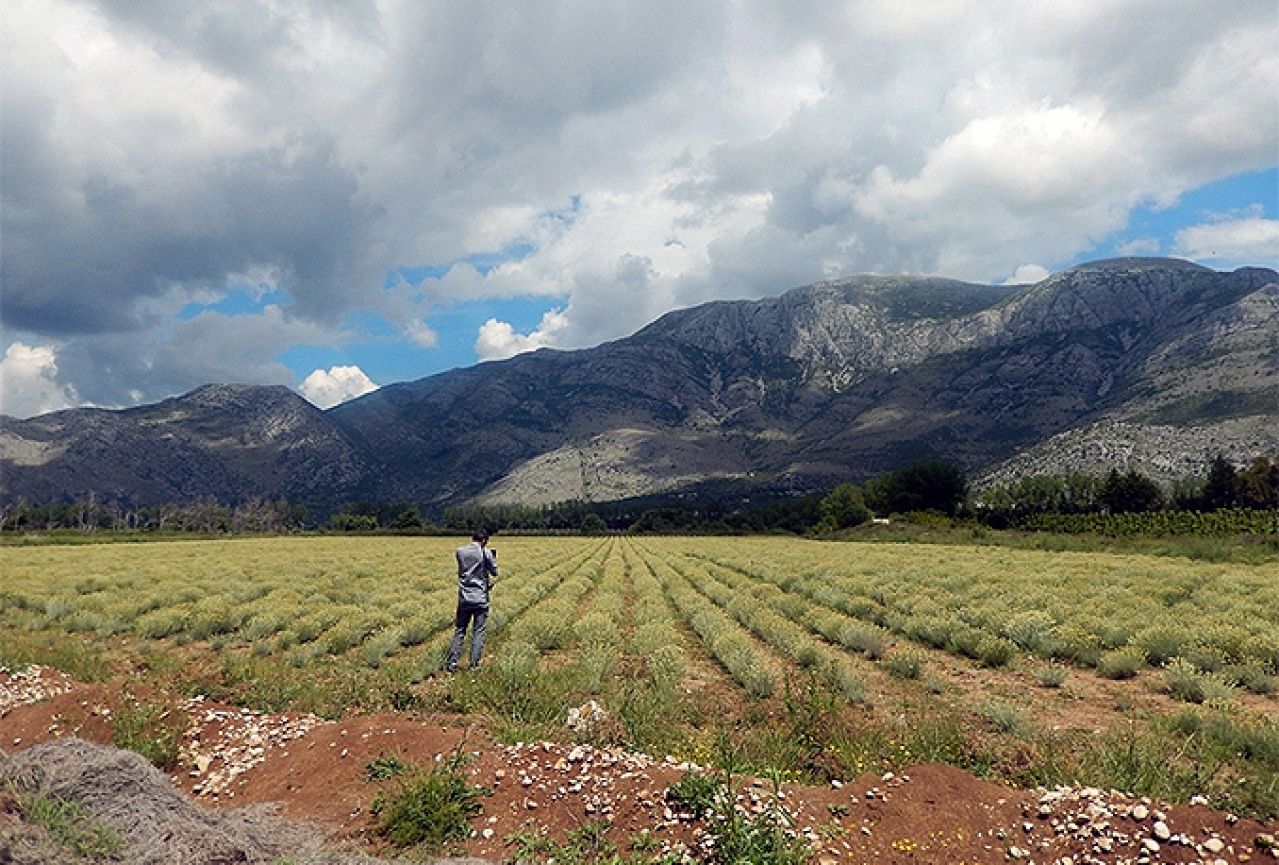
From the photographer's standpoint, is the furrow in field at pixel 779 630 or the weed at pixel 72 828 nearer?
the weed at pixel 72 828

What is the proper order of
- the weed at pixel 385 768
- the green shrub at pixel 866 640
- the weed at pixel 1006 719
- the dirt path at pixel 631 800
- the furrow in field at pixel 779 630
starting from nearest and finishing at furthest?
the dirt path at pixel 631 800 < the weed at pixel 385 768 < the weed at pixel 1006 719 < the furrow in field at pixel 779 630 < the green shrub at pixel 866 640

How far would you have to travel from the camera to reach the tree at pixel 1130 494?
299ft

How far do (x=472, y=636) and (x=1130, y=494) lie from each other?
107 meters

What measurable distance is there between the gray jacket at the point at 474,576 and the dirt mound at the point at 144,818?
660 cm

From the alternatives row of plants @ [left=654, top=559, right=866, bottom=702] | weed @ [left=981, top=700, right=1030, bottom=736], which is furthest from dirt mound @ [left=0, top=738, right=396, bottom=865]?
weed @ [left=981, top=700, right=1030, bottom=736]

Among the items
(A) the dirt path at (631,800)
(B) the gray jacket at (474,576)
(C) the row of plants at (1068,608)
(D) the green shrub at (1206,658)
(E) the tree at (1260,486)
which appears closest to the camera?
(A) the dirt path at (631,800)

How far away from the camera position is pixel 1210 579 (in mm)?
24359

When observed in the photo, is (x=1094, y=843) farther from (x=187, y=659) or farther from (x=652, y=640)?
(x=187, y=659)

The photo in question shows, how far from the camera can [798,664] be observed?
47.1 feet

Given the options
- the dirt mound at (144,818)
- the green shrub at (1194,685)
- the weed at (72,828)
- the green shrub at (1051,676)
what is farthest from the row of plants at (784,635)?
the weed at (72,828)

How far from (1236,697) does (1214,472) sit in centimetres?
10373

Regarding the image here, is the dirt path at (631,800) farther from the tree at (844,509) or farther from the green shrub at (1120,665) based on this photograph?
the tree at (844,509)

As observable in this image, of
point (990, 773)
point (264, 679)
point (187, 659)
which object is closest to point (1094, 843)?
Answer: point (990, 773)

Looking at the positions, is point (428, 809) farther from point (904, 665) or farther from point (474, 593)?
point (904, 665)
